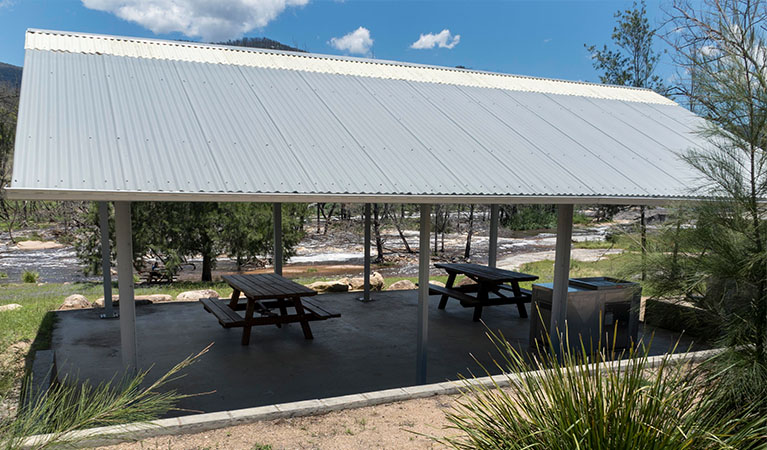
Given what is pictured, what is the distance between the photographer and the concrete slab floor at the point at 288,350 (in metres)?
5.49

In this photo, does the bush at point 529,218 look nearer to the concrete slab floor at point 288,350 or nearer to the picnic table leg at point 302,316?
the concrete slab floor at point 288,350

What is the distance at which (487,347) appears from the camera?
7043 millimetres

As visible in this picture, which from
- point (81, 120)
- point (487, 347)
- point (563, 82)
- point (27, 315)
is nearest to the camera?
point (81, 120)

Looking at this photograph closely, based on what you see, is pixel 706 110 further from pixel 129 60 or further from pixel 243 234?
pixel 243 234

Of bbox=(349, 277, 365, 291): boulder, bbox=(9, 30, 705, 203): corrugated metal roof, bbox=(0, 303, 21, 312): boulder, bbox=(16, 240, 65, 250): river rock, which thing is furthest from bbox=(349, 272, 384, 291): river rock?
bbox=(16, 240, 65, 250): river rock

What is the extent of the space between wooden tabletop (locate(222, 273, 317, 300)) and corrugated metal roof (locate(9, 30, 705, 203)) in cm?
213

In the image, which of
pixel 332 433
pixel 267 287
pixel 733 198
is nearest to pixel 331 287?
pixel 267 287

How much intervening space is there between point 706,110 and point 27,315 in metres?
9.14

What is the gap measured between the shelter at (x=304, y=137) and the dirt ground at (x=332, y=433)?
117 centimetres

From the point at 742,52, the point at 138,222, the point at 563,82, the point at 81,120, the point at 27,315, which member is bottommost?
the point at 27,315

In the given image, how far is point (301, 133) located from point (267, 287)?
250cm

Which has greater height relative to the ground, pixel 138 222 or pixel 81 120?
pixel 81 120

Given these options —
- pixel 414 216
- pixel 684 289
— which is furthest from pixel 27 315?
pixel 414 216

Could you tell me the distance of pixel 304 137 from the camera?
5.57m
